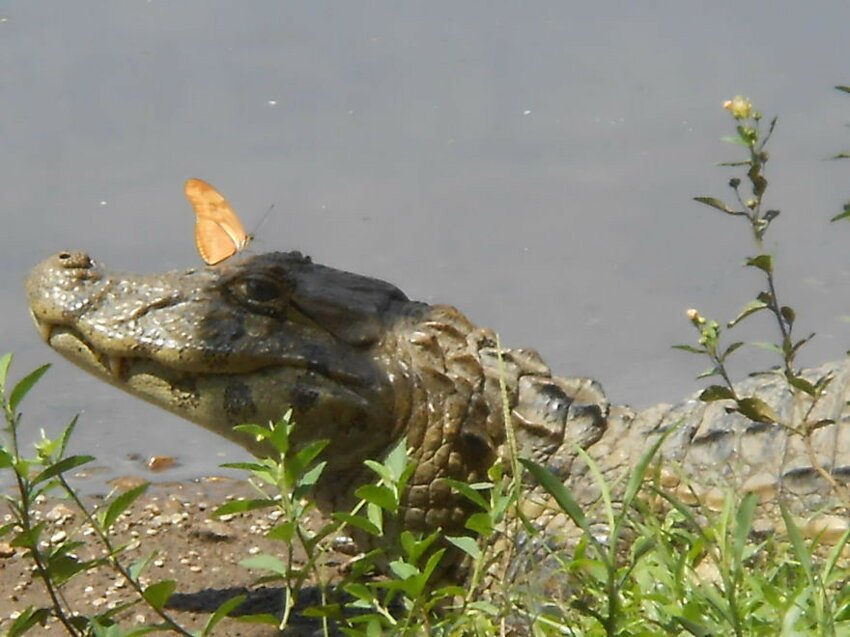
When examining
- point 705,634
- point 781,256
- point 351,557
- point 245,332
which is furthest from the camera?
point 781,256

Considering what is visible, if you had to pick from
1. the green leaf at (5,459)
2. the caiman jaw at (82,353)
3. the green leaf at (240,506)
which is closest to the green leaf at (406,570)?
the green leaf at (240,506)

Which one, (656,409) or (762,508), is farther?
(656,409)

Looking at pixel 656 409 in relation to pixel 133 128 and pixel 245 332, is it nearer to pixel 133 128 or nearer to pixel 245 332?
pixel 245 332

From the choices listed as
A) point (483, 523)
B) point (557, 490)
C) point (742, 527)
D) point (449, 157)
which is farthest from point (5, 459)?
point (449, 157)

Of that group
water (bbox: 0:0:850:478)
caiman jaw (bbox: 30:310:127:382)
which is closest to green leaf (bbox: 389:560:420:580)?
caiman jaw (bbox: 30:310:127:382)

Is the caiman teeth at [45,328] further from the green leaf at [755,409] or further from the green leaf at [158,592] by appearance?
the green leaf at [755,409]

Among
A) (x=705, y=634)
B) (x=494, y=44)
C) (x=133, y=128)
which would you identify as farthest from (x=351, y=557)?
(x=494, y=44)
